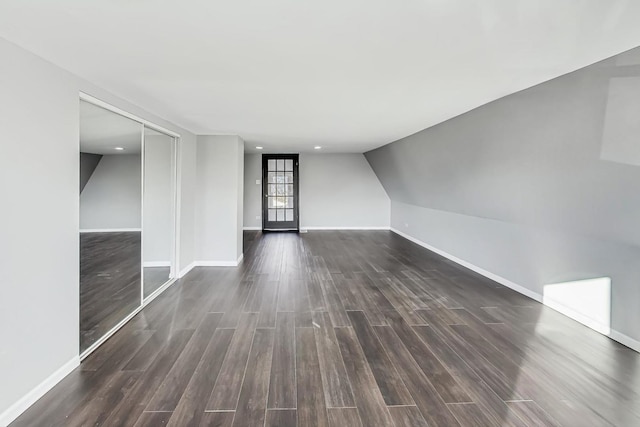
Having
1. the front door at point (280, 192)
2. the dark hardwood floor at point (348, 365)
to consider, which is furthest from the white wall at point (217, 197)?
the front door at point (280, 192)

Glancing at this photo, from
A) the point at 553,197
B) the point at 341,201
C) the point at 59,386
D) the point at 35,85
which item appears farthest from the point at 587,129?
the point at 341,201

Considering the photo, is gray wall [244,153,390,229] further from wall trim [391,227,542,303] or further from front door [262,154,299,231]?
wall trim [391,227,542,303]

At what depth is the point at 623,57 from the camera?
6.38 feet

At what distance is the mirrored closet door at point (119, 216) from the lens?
2.61 metres

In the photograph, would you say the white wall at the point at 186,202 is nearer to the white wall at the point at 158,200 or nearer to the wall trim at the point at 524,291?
the white wall at the point at 158,200

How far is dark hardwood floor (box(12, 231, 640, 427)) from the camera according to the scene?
1.94 meters

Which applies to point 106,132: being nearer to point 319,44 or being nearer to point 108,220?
point 108,220

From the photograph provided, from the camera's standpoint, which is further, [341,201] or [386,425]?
[341,201]

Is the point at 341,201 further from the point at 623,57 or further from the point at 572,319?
the point at 623,57

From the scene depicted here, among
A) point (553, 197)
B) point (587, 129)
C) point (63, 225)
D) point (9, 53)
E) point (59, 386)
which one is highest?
point (9, 53)

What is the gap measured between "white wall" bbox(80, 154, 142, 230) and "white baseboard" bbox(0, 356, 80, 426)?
1.00m

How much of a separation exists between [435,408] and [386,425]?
0.36 m

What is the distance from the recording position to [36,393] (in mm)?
2035

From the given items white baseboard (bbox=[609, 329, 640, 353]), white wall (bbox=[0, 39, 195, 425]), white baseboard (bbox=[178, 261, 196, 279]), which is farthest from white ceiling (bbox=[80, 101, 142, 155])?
white baseboard (bbox=[609, 329, 640, 353])
